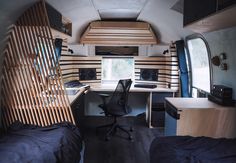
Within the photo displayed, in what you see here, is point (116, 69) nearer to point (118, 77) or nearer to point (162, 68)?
point (118, 77)

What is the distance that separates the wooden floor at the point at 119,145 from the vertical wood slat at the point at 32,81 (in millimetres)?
907

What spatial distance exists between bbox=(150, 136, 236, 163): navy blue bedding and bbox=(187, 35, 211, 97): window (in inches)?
71.9

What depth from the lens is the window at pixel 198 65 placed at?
13.5 feet

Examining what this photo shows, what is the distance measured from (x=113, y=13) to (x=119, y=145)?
2468 mm

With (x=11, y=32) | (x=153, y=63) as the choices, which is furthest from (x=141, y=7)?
(x=11, y=32)

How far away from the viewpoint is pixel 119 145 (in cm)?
382

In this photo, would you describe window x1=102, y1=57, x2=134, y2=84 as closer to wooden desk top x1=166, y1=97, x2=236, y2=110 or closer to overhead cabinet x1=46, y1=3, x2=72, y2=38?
overhead cabinet x1=46, y1=3, x2=72, y2=38

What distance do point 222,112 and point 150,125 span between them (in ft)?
6.84

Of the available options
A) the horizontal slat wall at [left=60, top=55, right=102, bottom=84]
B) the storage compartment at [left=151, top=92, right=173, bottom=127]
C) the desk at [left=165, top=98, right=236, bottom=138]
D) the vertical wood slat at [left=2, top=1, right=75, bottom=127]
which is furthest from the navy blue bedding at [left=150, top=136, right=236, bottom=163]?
the horizontal slat wall at [left=60, top=55, right=102, bottom=84]

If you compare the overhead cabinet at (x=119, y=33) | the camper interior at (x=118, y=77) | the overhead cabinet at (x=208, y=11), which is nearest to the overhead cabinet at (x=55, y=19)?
the camper interior at (x=118, y=77)

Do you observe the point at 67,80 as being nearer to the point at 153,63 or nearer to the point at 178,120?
the point at 153,63

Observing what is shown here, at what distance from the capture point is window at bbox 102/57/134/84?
214 inches

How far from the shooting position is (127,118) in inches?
214

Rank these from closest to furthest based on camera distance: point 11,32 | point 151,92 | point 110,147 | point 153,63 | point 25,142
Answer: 1. point 25,142
2. point 11,32
3. point 110,147
4. point 151,92
5. point 153,63
